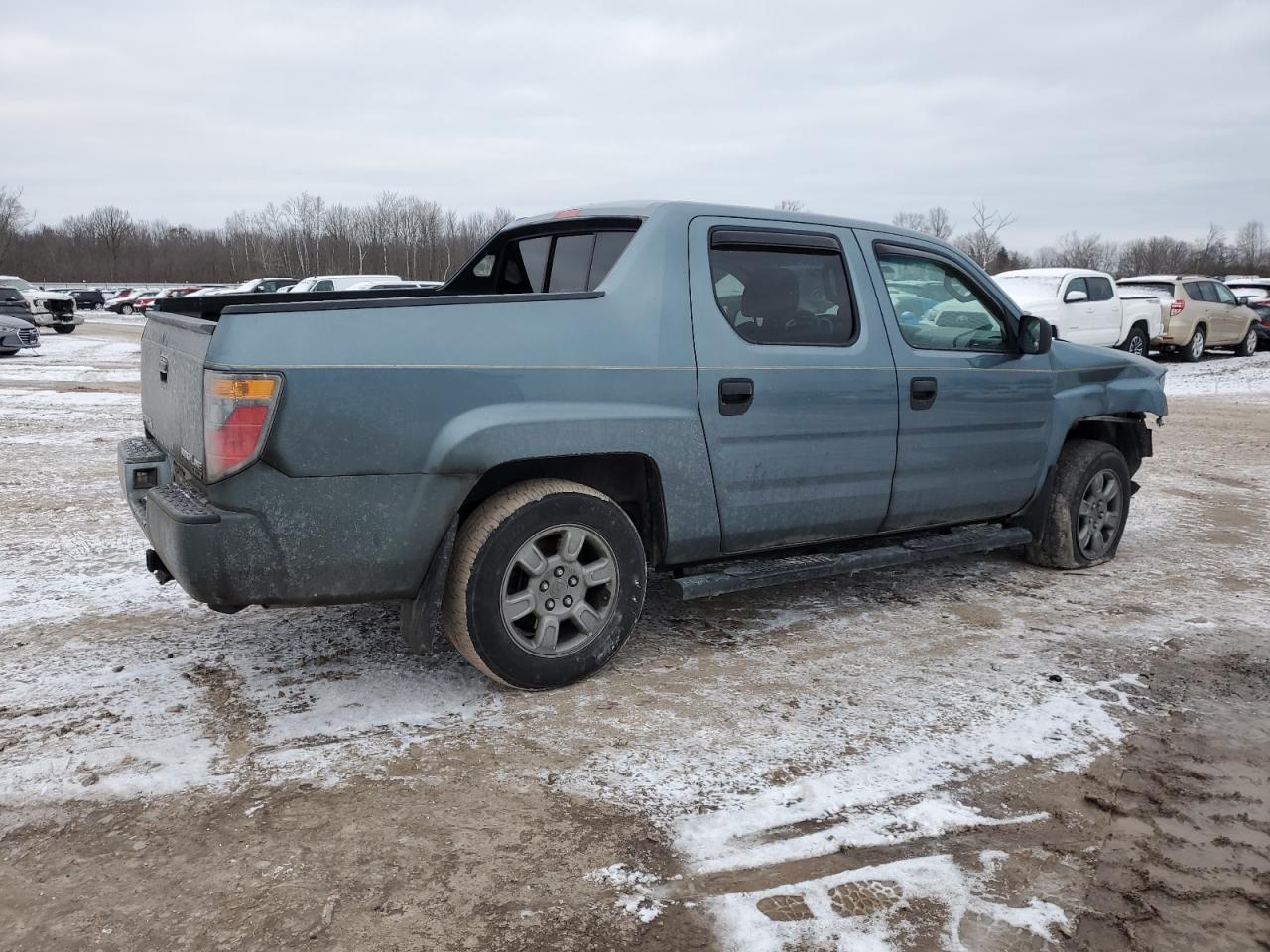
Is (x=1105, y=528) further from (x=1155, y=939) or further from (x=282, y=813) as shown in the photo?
(x=282, y=813)

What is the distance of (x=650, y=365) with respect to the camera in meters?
4.00

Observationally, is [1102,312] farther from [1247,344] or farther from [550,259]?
[550,259]

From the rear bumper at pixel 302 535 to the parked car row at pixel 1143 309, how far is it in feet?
39.8

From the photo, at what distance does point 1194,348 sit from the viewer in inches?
831

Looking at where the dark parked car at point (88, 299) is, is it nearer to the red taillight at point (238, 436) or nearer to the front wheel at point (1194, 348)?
the front wheel at point (1194, 348)

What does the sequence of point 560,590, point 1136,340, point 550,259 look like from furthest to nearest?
1. point 1136,340
2. point 550,259
3. point 560,590

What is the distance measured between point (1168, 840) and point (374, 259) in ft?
293

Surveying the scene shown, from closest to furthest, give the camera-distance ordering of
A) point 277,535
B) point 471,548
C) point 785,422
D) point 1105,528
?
point 277,535 < point 471,548 < point 785,422 < point 1105,528

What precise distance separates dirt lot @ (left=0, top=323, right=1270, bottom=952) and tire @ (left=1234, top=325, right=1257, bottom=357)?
20.2 m

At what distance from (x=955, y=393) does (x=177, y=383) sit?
11.2 ft

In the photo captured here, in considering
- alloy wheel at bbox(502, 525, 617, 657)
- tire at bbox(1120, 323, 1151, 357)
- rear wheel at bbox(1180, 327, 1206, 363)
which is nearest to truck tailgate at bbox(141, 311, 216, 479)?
alloy wheel at bbox(502, 525, 617, 657)

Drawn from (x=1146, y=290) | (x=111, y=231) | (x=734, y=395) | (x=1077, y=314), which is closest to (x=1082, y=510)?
(x=734, y=395)

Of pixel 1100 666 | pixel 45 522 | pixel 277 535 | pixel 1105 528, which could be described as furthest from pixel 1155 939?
pixel 45 522

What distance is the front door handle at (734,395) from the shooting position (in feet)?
13.7
